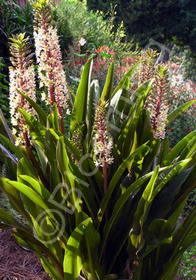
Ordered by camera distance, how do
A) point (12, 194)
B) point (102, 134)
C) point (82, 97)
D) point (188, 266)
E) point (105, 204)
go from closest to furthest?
1. point (102, 134)
2. point (105, 204)
3. point (12, 194)
4. point (82, 97)
5. point (188, 266)

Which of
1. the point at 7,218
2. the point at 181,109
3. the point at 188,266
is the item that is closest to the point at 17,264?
the point at 7,218

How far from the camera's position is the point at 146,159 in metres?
1.15

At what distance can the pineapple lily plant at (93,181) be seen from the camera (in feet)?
3.27

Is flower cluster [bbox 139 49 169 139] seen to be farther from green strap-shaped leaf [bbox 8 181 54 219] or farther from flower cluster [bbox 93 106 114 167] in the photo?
green strap-shaped leaf [bbox 8 181 54 219]

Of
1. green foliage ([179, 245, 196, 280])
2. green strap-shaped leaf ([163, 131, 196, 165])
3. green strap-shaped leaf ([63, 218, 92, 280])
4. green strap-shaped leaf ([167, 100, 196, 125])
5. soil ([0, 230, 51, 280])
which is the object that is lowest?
green foliage ([179, 245, 196, 280])

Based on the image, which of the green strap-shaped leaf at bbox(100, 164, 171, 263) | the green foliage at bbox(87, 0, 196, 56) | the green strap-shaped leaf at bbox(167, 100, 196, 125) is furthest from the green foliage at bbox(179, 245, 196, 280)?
the green foliage at bbox(87, 0, 196, 56)

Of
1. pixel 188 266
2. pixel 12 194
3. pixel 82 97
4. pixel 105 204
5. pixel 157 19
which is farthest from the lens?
pixel 157 19

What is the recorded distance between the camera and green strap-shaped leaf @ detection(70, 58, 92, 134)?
1219 millimetres

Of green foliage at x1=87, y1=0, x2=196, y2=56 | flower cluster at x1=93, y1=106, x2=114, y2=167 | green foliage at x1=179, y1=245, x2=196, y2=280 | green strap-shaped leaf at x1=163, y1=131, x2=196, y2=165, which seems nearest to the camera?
flower cluster at x1=93, y1=106, x2=114, y2=167

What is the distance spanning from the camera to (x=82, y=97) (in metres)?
1.25

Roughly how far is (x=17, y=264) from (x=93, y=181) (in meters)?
0.80

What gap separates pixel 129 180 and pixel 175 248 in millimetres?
322

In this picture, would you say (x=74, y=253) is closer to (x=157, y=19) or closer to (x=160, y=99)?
Answer: (x=160, y=99)

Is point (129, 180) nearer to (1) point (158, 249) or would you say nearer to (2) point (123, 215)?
(2) point (123, 215)
